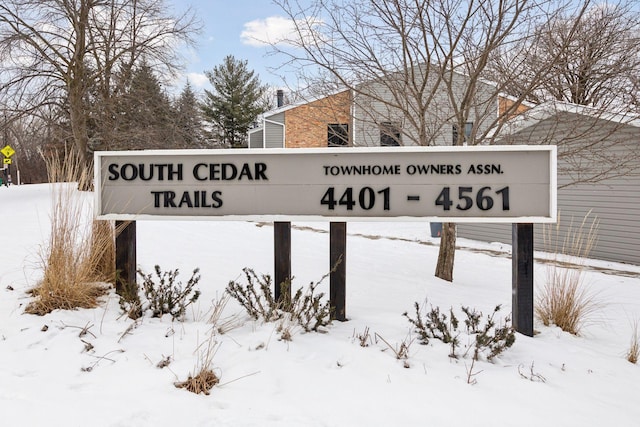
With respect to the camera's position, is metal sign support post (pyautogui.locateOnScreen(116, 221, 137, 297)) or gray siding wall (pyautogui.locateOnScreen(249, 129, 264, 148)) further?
gray siding wall (pyautogui.locateOnScreen(249, 129, 264, 148))

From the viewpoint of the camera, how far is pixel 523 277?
13.3 feet

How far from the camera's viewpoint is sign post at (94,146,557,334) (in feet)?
12.9

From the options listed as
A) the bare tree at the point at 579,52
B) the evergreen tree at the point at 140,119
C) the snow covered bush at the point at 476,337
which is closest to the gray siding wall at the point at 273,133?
the evergreen tree at the point at 140,119

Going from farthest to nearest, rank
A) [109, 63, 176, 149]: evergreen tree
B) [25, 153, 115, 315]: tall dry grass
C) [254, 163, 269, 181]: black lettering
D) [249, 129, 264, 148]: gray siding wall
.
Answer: [249, 129, 264, 148]: gray siding wall → [109, 63, 176, 149]: evergreen tree → [254, 163, 269, 181]: black lettering → [25, 153, 115, 315]: tall dry grass

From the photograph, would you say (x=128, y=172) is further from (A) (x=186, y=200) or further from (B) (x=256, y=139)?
(B) (x=256, y=139)

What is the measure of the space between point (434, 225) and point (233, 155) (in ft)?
32.5

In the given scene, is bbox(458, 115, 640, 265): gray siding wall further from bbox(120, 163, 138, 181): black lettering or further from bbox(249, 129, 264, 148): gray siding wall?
bbox(249, 129, 264, 148): gray siding wall

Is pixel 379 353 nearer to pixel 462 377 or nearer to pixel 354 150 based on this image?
pixel 462 377

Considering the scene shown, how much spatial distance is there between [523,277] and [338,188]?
183 cm

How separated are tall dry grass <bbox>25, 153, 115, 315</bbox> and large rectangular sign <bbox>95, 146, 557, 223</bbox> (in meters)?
0.30

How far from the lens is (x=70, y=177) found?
457 centimetres

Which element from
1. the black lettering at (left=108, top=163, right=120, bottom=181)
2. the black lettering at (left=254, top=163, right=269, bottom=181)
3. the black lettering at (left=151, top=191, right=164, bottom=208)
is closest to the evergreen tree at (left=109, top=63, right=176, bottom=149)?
the black lettering at (left=108, top=163, right=120, bottom=181)

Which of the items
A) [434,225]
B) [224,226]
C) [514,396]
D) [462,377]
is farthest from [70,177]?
[434,225]

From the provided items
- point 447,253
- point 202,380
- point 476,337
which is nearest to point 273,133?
point 447,253
